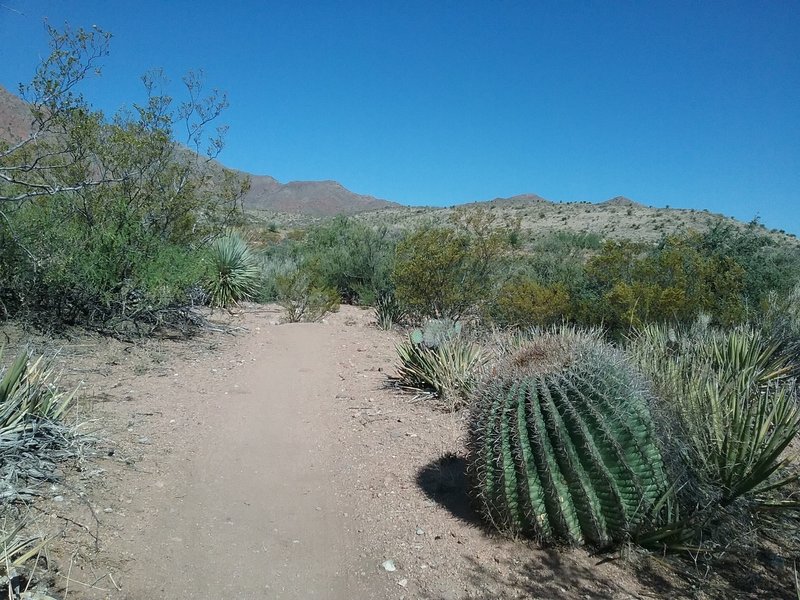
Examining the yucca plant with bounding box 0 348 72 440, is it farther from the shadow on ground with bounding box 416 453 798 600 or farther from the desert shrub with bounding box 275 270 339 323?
the desert shrub with bounding box 275 270 339 323

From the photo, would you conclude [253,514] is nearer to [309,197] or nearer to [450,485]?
[450,485]

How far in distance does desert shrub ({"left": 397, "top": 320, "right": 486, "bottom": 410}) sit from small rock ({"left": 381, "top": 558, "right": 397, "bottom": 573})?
3444 millimetres

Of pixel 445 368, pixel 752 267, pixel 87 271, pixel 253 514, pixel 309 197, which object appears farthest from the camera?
pixel 309 197

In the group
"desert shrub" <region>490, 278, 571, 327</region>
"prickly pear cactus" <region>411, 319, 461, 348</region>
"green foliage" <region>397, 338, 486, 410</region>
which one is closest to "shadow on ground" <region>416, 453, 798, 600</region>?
"green foliage" <region>397, 338, 486, 410</region>

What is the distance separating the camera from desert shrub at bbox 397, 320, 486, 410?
7828 millimetres

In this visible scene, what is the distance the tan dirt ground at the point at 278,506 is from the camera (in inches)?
150

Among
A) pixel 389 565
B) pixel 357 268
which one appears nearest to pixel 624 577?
pixel 389 565

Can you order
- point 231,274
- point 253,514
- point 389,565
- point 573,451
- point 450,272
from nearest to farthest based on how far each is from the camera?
1. point 573,451
2. point 389,565
3. point 253,514
4. point 450,272
5. point 231,274

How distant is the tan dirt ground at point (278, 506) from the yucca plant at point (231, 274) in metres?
6.74

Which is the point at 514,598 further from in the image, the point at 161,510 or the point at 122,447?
the point at 122,447

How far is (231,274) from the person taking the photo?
53.5 ft

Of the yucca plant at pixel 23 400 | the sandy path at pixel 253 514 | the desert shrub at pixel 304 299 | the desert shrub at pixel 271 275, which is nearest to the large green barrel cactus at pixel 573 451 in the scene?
the sandy path at pixel 253 514

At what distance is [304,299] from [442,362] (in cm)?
810

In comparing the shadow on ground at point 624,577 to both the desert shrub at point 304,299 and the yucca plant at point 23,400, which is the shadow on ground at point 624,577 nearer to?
the yucca plant at point 23,400
